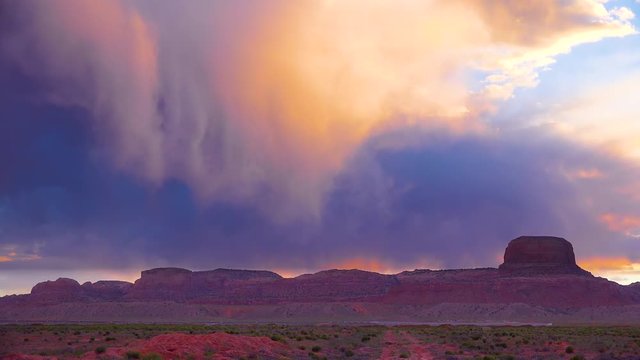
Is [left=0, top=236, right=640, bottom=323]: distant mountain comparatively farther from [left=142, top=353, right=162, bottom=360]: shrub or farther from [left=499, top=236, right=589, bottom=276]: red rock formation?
[left=142, top=353, right=162, bottom=360]: shrub

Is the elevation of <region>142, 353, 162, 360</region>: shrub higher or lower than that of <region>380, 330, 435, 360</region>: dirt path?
lower

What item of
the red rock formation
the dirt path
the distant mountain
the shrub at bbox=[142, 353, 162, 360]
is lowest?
the shrub at bbox=[142, 353, 162, 360]

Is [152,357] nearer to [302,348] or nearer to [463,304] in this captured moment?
[302,348]

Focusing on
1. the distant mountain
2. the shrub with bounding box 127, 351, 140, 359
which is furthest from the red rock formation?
the shrub with bounding box 127, 351, 140, 359

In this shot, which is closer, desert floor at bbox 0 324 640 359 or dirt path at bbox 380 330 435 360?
desert floor at bbox 0 324 640 359

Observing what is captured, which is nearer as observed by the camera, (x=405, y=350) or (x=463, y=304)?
(x=405, y=350)

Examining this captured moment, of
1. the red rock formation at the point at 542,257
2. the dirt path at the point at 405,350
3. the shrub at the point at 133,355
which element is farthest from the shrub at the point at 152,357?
Result: the red rock formation at the point at 542,257

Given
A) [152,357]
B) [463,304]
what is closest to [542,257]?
[463,304]

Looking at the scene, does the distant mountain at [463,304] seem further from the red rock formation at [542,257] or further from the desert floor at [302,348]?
the desert floor at [302,348]

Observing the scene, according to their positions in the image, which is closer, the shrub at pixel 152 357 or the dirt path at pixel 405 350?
the shrub at pixel 152 357

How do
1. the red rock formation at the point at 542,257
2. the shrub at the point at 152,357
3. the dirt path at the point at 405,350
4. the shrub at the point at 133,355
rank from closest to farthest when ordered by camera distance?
the shrub at the point at 152,357 → the shrub at the point at 133,355 → the dirt path at the point at 405,350 → the red rock formation at the point at 542,257

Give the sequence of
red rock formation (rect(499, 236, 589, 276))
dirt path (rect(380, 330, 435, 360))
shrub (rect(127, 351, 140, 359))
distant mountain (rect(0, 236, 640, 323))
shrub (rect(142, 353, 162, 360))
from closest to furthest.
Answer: shrub (rect(142, 353, 162, 360)) < shrub (rect(127, 351, 140, 359)) < dirt path (rect(380, 330, 435, 360)) < distant mountain (rect(0, 236, 640, 323)) < red rock formation (rect(499, 236, 589, 276))

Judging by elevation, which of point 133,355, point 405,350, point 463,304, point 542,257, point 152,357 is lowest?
point 152,357

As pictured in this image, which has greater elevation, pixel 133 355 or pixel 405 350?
pixel 405 350
